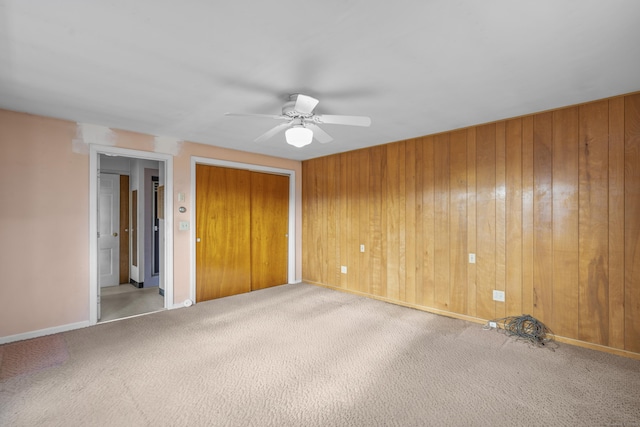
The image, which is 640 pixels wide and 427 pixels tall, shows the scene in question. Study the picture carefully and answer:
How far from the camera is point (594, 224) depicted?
2.75 m

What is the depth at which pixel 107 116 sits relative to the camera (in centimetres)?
306

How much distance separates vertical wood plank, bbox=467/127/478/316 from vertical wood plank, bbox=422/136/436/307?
43cm

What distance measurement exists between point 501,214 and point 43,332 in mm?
5096

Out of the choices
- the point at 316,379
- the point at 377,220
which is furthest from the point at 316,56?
the point at 377,220

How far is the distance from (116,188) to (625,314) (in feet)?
23.2

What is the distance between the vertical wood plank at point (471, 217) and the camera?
3.48 metres

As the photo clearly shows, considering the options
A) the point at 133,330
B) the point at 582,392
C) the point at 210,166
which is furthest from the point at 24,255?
the point at 582,392

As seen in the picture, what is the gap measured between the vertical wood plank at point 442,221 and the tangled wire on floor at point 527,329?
0.67 metres

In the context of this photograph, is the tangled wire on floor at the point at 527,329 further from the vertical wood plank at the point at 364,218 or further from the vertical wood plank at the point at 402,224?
the vertical wood plank at the point at 364,218

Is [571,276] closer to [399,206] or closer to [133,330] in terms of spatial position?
[399,206]

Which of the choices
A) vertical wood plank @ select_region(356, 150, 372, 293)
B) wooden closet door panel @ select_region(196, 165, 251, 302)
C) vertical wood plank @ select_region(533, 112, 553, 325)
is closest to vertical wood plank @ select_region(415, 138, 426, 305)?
vertical wood plank @ select_region(356, 150, 372, 293)

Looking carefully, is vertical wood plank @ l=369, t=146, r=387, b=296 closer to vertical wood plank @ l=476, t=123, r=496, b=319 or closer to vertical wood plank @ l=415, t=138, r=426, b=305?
vertical wood plank @ l=415, t=138, r=426, b=305

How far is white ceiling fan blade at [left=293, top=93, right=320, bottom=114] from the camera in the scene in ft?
6.99

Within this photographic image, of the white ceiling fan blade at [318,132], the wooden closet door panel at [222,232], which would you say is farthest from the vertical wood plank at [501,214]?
the wooden closet door panel at [222,232]
